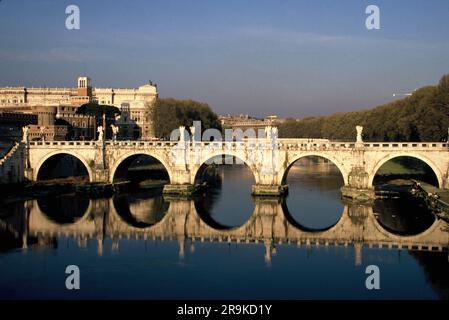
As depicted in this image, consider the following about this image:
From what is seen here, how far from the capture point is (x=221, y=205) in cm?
4266

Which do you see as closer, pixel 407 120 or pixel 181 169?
pixel 181 169

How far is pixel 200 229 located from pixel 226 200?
35.8ft

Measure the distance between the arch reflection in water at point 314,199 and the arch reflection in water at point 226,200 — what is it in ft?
11.3

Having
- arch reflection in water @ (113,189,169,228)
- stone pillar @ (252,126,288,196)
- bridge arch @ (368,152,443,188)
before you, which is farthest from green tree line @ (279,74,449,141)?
arch reflection in water @ (113,189,169,228)

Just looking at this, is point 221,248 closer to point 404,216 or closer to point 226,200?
point 404,216

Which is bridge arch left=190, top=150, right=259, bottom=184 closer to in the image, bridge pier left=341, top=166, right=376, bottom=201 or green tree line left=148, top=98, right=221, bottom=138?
bridge pier left=341, top=166, right=376, bottom=201

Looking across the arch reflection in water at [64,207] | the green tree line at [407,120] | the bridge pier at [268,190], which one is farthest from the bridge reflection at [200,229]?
the green tree line at [407,120]

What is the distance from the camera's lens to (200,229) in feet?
113

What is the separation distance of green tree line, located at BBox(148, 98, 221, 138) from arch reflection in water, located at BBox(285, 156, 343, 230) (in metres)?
18.8

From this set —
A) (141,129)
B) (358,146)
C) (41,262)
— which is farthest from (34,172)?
(141,129)

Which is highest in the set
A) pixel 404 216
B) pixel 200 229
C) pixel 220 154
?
pixel 220 154

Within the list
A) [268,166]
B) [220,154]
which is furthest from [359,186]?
[220,154]

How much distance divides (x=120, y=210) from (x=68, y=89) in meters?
78.4

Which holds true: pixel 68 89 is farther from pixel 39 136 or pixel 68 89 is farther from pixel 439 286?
pixel 439 286
